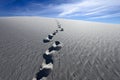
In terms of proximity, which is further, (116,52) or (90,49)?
(90,49)

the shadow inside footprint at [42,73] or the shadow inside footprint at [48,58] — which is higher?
the shadow inside footprint at [42,73]

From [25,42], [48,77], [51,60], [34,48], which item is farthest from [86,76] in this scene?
[25,42]

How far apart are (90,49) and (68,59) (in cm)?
152

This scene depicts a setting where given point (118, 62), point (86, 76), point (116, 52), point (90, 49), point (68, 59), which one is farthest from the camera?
point (90, 49)

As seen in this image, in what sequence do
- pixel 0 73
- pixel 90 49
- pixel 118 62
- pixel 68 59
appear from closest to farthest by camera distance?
pixel 0 73, pixel 118 62, pixel 68 59, pixel 90 49

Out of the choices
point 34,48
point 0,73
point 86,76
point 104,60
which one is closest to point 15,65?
point 0,73

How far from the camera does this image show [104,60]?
5.88 meters

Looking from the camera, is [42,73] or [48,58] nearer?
[42,73]

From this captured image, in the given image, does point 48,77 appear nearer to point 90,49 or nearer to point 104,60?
point 104,60

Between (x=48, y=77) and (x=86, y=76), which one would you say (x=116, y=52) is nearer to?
(x=86, y=76)

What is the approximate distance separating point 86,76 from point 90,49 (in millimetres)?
2411

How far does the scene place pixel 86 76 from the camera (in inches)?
194

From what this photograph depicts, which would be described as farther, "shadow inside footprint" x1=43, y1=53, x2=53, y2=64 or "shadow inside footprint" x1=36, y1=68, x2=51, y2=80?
"shadow inside footprint" x1=43, y1=53, x2=53, y2=64

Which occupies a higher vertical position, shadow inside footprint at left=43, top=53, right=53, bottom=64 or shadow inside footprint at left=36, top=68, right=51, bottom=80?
shadow inside footprint at left=36, top=68, right=51, bottom=80
